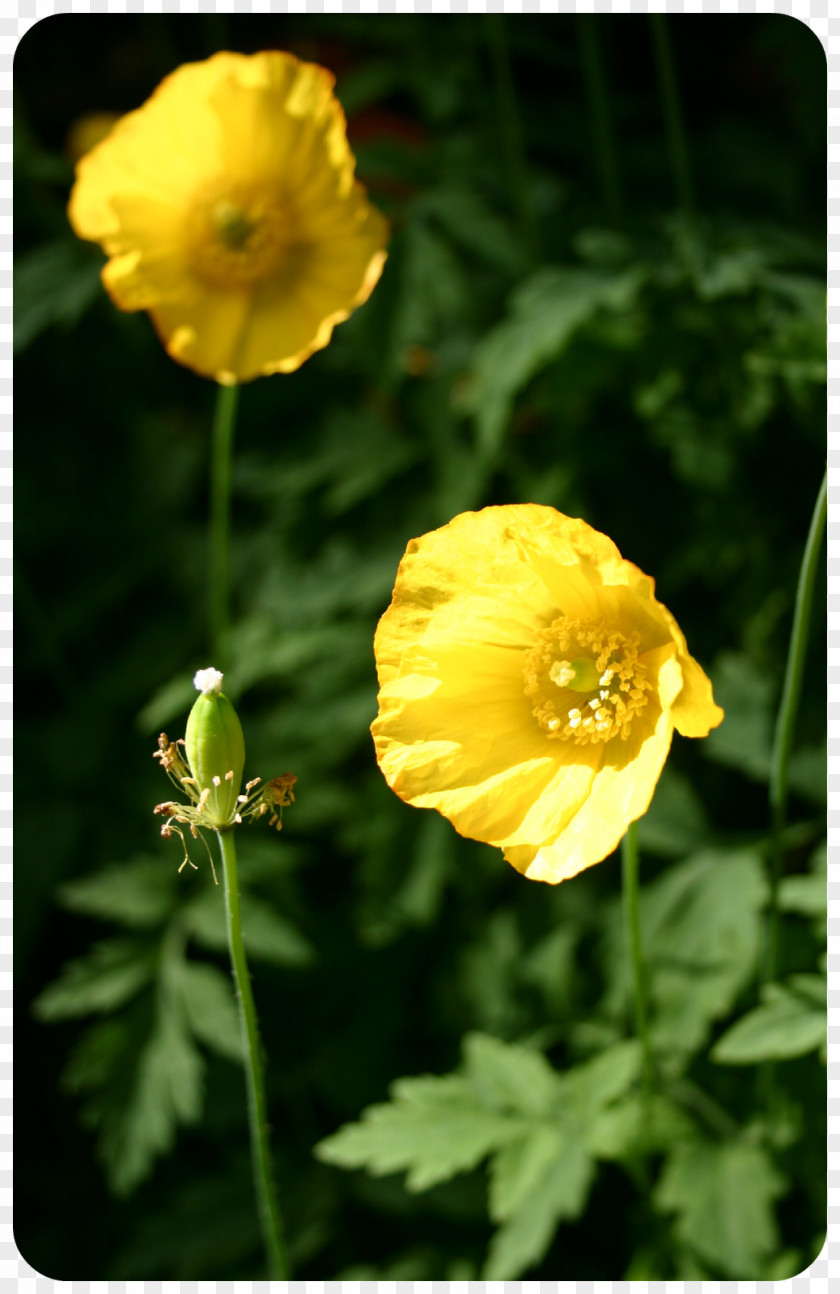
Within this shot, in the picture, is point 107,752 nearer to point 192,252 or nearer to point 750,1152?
point 192,252

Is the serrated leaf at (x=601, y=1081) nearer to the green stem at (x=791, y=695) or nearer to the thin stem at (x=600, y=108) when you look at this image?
the green stem at (x=791, y=695)

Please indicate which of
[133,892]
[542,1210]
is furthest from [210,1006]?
[542,1210]

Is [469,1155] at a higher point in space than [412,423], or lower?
lower

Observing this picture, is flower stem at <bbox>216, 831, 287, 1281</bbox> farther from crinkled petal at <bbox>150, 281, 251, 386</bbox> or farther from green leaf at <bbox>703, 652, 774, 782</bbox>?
green leaf at <bbox>703, 652, 774, 782</bbox>

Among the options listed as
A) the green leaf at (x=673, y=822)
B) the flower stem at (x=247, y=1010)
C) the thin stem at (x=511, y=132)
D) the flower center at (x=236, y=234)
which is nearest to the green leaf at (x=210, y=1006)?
the flower stem at (x=247, y=1010)

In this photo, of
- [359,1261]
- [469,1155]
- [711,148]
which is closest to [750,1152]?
[469,1155]

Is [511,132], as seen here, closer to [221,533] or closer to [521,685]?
[221,533]

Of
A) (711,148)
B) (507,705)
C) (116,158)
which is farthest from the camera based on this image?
(711,148)
